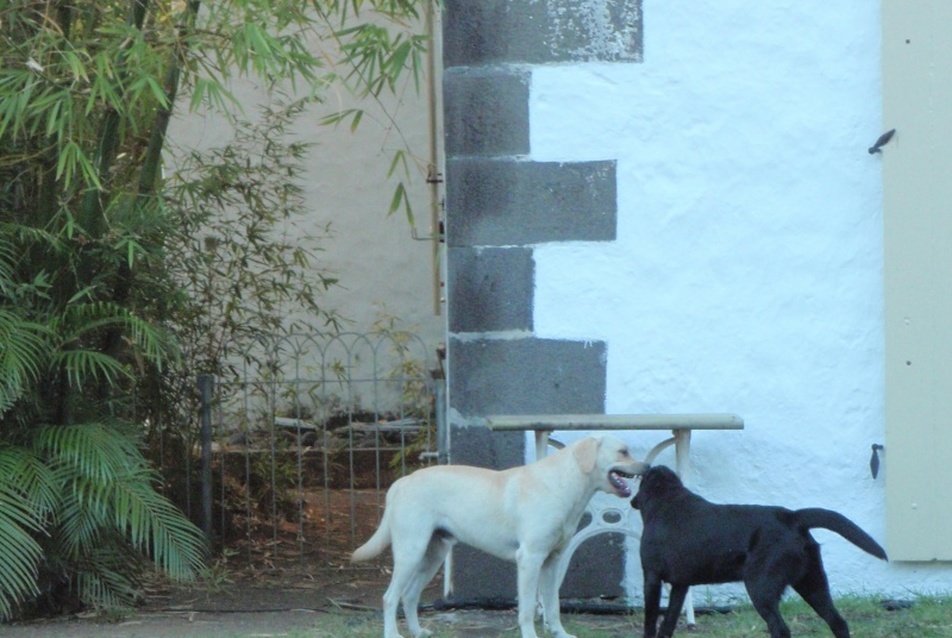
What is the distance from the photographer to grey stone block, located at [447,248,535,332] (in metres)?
5.43

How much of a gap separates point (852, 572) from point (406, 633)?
5.93 ft

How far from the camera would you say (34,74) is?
5.10m

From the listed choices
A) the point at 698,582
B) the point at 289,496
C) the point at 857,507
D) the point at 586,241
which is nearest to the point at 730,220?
the point at 586,241

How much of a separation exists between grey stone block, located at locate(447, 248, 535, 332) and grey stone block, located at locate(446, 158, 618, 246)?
2.4 inches

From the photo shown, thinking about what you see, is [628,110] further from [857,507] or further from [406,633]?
[406,633]

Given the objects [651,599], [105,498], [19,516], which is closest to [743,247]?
[651,599]

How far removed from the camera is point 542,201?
543 cm

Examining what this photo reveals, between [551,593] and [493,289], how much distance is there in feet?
4.16

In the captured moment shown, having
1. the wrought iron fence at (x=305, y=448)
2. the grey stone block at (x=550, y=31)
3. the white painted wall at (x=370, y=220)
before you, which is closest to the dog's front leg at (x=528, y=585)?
the wrought iron fence at (x=305, y=448)

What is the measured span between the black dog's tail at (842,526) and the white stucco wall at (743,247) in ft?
3.27

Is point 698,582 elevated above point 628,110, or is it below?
below

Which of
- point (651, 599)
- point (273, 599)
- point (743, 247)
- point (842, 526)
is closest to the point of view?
point (842, 526)

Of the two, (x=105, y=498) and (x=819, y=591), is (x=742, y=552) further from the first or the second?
(x=105, y=498)

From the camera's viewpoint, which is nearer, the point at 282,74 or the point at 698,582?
the point at 698,582
